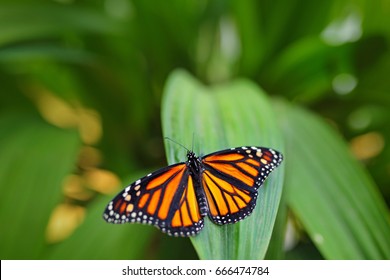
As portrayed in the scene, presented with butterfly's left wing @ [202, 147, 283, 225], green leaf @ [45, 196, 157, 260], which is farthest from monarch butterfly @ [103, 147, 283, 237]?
green leaf @ [45, 196, 157, 260]

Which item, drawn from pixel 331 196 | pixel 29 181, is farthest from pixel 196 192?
pixel 29 181

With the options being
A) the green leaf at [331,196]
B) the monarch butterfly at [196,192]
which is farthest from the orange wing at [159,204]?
the green leaf at [331,196]

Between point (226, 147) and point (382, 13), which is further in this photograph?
point (382, 13)

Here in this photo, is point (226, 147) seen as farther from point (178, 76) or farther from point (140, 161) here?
point (140, 161)

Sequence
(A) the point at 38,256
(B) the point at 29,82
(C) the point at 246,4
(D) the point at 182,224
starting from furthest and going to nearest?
(B) the point at 29,82
(C) the point at 246,4
(A) the point at 38,256
(D) the point at 182,224

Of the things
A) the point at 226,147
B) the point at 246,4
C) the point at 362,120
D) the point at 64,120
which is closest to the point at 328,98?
the point at 362,120

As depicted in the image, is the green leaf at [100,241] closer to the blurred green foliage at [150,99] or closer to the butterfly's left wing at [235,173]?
the blurred green foliage at [150,99]

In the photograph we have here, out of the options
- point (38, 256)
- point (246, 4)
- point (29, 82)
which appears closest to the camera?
point (38, 256)

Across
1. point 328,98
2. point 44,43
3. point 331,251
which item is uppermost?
point 44,43
